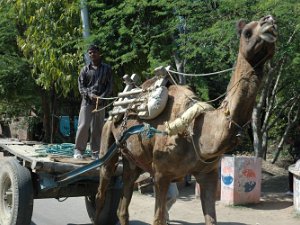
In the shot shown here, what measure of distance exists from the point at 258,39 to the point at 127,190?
3494mm

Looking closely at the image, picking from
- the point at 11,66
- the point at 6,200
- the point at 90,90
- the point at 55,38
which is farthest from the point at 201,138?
the point at 11,66

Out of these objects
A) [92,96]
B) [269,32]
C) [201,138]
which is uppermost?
[269,32]

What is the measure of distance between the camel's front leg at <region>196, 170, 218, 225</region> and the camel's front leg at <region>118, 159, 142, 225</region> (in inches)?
61.4

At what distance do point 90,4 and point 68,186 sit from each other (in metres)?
6.54

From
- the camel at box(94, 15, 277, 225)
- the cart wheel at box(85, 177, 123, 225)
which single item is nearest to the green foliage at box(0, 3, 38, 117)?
the cart wheel at box(85, 177, 123, 225)

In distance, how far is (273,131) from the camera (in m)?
21.4

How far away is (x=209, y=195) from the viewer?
6.02m

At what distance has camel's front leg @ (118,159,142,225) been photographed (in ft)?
24.3

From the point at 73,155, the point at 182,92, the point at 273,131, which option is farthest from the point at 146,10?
the point at 273,131

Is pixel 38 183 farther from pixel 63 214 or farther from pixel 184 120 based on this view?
pixel 184 120

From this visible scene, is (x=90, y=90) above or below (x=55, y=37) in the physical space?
below

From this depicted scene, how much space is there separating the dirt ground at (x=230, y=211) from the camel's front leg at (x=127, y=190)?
6.12 ft

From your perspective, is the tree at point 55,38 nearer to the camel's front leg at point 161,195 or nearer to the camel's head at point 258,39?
the camel's front leg at point 161,195

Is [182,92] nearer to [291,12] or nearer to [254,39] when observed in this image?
[254,39]
